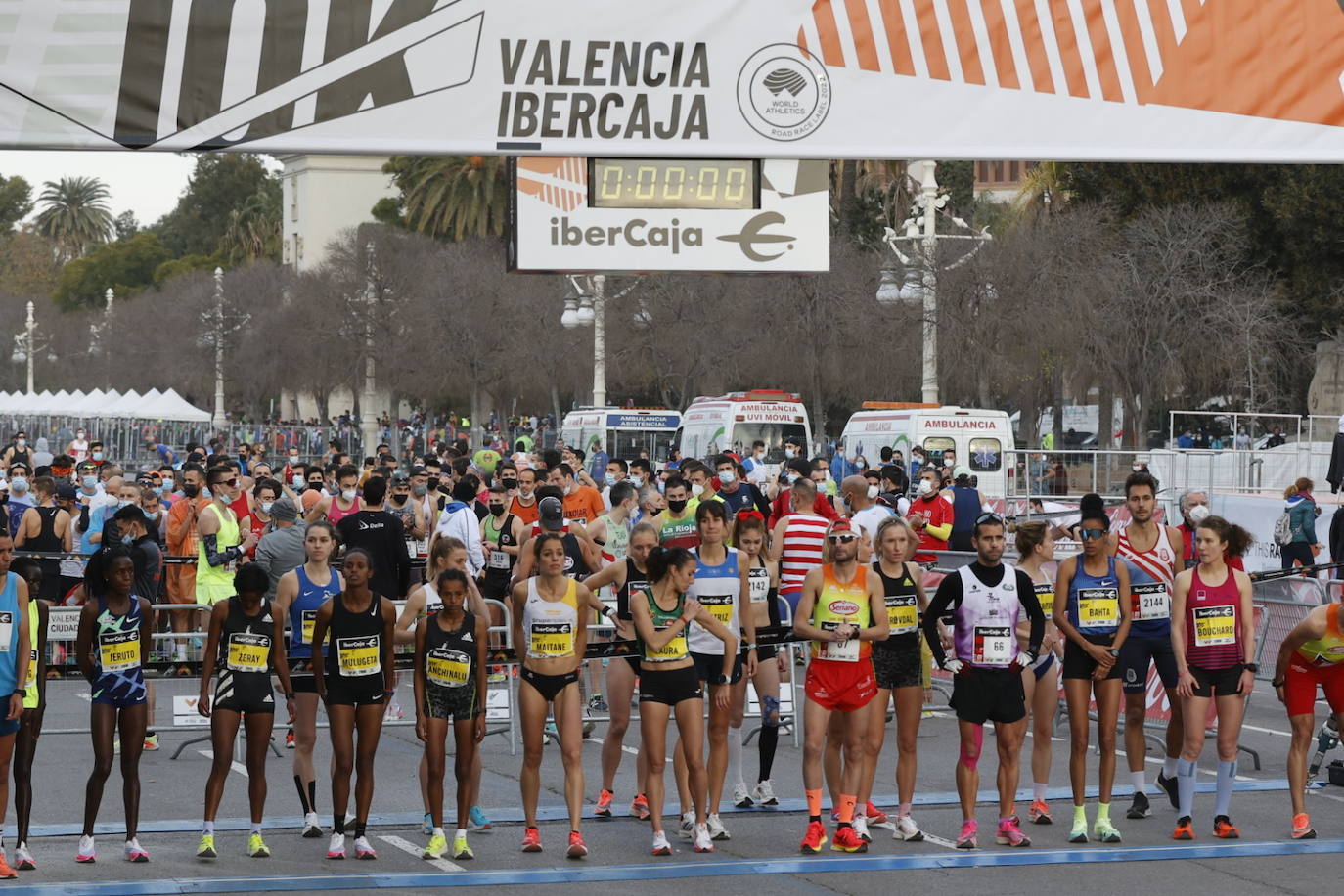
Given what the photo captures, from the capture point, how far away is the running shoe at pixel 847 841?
9883 millimetres

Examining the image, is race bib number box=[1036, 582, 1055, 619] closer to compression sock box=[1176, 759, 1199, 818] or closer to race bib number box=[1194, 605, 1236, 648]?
race bib number box=[1194, 605, 1236, 648]

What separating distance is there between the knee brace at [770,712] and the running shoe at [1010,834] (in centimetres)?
153

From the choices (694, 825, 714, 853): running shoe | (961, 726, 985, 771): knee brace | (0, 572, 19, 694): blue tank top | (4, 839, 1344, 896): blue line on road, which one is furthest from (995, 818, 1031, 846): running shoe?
(0, 572, 19, 694): blue tank top

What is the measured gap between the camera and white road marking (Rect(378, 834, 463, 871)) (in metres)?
9.51

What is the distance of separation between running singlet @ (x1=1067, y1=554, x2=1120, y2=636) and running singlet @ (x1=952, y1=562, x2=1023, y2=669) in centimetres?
51

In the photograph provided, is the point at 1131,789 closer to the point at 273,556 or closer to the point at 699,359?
the point at 273,556

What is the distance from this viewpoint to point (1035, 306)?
137ft

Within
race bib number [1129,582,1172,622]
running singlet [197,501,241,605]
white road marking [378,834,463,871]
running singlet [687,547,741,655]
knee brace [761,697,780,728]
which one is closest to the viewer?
white road marking [378,834,463,871]

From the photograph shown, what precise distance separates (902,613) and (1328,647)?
2.38m

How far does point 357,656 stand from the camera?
31.3 ft

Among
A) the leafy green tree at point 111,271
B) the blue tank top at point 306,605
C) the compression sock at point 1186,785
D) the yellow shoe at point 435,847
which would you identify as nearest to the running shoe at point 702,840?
the yellow shoe at point 435,847

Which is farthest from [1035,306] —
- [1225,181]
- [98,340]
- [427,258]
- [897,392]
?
[98,340]

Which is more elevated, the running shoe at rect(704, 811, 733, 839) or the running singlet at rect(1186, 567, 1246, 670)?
the running singlet at rect(1186, 567, 1246, 670)

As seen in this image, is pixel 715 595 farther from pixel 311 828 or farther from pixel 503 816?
pixel 311 828
